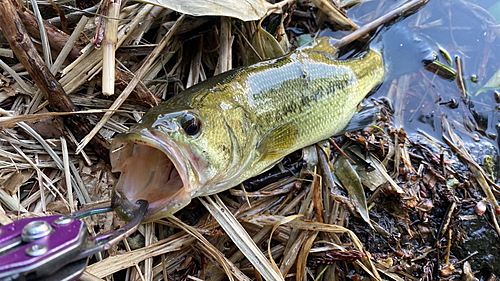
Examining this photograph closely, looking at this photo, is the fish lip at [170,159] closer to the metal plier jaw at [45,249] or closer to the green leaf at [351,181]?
the metal plier jaw at [45,249]

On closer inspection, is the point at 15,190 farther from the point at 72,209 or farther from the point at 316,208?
the point at 316,208

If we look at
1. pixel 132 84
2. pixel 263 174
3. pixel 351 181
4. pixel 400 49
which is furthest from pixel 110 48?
pixel 400 49

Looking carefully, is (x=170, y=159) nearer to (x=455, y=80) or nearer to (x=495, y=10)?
(x=455, y=80)

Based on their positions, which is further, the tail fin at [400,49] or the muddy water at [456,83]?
the tail fin at [400,49]

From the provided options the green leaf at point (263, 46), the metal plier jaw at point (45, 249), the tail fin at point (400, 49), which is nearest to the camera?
the metal plier jaw at point (45, 249)

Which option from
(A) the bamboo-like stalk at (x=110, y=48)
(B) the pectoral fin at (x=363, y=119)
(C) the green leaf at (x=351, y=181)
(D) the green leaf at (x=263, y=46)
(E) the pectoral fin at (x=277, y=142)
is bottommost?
(C) the green leaf at (x=351, y=181)

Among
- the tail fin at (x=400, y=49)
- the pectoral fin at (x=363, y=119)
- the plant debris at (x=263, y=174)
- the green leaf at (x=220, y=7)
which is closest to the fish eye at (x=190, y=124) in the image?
the plant debris at (x=263, y=174)

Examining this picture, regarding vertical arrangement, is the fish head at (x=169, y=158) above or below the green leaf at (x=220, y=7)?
below
